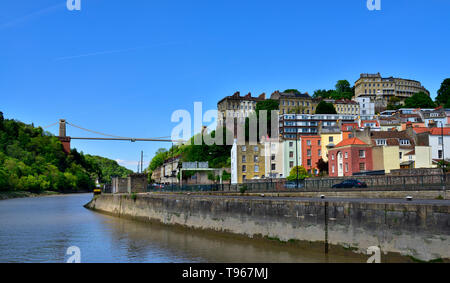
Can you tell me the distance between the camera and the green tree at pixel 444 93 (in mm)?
143150

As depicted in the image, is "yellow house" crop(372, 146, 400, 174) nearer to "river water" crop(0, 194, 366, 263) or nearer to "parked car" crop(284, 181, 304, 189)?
"parked car" crop(284, 181, 304, 189)

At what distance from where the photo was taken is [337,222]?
1602 cm

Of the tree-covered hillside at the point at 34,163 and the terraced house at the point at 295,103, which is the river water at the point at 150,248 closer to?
the tree-covered hillside at the point at 34,163

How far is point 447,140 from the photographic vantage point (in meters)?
53.3

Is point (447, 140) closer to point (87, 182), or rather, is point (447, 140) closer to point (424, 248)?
point (424, 248)

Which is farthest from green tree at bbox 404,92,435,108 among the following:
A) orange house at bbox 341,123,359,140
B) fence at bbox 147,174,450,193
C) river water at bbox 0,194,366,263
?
river water at bbox 0,194,366,263

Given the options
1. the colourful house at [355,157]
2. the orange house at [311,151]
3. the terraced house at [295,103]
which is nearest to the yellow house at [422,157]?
the colourful house at [355,157]

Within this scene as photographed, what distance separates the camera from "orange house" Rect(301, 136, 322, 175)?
219ft

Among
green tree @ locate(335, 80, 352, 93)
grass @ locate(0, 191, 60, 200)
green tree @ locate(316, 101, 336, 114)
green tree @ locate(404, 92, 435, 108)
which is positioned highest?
green tree @ locate(335, 80, 352, 93)

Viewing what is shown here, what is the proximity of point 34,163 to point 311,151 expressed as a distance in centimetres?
9925

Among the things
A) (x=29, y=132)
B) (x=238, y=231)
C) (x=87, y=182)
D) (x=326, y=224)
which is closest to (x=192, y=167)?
(x=238, y=231)

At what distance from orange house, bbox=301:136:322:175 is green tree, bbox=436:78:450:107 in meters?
90.9

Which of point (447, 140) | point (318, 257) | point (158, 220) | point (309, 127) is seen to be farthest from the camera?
point (309, 127)
